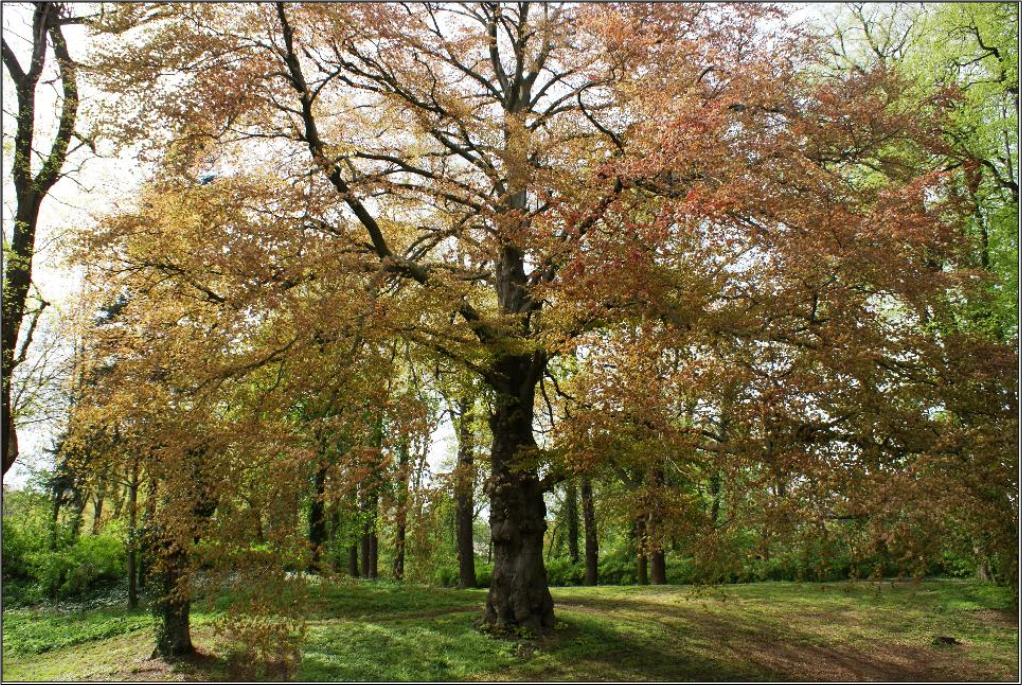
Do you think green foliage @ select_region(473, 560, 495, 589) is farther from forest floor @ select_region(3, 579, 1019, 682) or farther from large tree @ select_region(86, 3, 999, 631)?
large tree @ select_region(86, 3, 999, 631)

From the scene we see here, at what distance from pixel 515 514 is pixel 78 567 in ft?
32.2

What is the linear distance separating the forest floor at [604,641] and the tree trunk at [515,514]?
422 millimetres

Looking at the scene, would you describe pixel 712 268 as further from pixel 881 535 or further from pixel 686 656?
pixel 686 656

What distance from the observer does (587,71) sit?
9.80m

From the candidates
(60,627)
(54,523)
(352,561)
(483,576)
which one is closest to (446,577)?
(483,576)

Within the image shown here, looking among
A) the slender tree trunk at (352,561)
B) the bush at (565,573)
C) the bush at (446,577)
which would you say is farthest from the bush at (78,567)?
the bush at (565,573)

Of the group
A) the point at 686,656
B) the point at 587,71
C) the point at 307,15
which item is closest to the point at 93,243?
the point at 307,15

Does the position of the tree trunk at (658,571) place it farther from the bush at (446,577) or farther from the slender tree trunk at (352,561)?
the slender tree trunk at (352,561)

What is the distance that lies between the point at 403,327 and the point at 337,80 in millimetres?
3887

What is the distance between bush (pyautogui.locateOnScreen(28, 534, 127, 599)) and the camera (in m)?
14.6

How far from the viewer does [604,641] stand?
9977mm

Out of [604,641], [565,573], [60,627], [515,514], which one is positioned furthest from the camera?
[565,573]

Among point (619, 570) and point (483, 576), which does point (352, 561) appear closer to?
point (483, 576)

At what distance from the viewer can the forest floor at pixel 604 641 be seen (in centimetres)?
902
